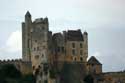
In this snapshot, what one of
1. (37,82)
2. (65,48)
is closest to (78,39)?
(65,48)

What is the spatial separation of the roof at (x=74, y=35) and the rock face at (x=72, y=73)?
4733mm

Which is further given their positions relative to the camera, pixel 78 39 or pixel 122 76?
pixel 78 39

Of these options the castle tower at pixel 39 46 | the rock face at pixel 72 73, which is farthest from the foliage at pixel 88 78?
the castle tower at pixel 39 46

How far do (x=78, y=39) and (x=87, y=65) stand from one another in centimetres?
507

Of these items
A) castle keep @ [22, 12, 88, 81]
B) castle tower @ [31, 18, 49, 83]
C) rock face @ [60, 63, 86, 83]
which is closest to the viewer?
castle tower @ [31, 18, 49, 83]

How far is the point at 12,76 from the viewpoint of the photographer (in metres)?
125

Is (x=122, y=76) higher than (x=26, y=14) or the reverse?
the reverse

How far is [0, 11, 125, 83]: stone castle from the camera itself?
126375 millimetres

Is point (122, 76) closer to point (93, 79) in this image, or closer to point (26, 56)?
point (93, 79)

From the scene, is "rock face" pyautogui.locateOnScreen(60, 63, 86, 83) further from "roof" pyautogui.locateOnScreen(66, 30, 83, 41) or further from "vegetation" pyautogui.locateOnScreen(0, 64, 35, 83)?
"vegetation" pyautogui.locateOnScreen(0, 64, 35, 83)

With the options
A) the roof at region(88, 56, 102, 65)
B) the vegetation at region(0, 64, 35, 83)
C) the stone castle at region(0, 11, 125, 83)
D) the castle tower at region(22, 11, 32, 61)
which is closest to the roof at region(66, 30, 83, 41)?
the stone castle at region(0, 11, 125, 83)

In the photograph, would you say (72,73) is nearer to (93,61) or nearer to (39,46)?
(93,61)

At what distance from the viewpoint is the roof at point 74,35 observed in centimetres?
13100

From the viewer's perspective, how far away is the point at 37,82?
126 metres
